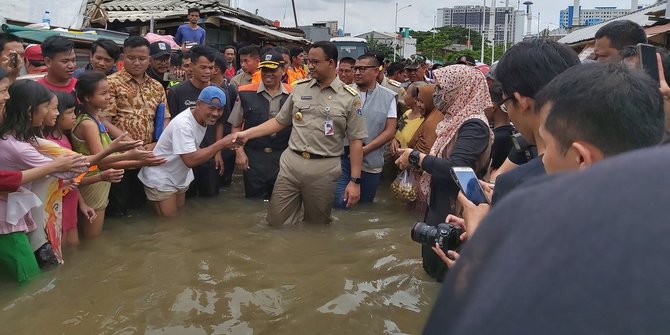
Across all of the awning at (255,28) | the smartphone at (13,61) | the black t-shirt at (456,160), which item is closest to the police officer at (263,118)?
the smartphone at (13,61)

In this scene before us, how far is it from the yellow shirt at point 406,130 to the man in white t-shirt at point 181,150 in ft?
6.57

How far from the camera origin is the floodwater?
3.30 m

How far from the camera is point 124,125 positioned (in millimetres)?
5207

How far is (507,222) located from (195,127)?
4.75 metres

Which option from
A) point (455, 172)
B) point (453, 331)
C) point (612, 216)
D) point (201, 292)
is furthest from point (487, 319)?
point (201, 292)

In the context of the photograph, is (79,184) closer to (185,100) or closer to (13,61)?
(13,61)

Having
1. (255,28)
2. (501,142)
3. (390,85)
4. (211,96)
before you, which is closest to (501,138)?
(501,142)

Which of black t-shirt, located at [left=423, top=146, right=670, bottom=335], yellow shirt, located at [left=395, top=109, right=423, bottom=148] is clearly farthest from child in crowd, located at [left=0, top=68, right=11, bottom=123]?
yellow shirt, located at [left=395, top=109, right=423, bottom=148]

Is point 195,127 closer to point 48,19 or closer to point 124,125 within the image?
point 124,125

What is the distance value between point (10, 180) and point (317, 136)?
2.45m

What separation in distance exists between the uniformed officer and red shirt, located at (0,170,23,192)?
6.13 feet

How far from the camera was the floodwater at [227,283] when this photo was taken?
10.8 ft

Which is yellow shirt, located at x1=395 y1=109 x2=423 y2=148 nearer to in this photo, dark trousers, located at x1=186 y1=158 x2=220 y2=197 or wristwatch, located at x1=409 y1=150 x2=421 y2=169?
dark trousers, located at x1=186 y1=158 x2=220 y2=197

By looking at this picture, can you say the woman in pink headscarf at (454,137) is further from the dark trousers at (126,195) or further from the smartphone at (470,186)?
the dark trousers at (126,195)
